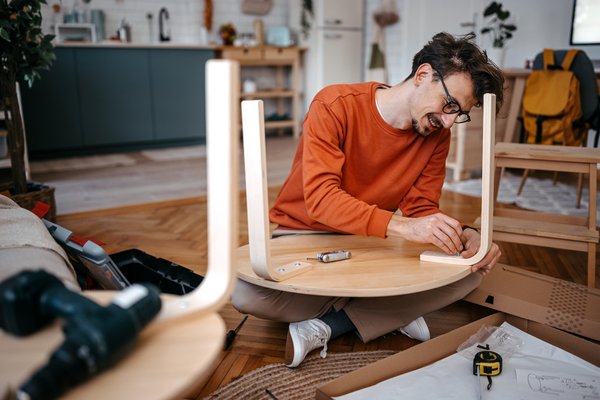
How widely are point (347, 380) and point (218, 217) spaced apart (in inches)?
26.0

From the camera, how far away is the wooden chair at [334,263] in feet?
3.38

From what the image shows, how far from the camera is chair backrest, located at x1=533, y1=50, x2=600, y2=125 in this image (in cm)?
316

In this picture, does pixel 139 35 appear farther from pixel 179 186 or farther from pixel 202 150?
pixel 179 186

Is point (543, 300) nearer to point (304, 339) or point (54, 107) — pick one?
point (304, 339)

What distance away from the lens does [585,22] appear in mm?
4039

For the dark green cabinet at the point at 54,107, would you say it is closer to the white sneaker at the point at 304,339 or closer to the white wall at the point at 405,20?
the white wall at the point at 405,20

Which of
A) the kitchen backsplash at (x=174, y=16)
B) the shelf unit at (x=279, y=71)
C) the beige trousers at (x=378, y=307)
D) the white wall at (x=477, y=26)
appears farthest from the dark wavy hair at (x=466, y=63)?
the kitchen backsplash at (x=174, y=16)

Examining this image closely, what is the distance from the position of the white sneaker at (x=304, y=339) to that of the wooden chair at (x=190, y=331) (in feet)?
2.70

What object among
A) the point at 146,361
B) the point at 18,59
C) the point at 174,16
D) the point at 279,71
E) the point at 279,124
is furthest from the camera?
the point at 279,71

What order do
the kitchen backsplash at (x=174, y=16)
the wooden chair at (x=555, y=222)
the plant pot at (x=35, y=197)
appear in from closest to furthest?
the wooden chair at (x=555, y=222) < the plant pot at (x=35, y=197) < the kitchen backsplash at (x=174, y=16)

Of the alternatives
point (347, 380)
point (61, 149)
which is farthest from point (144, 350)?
point (61, 149)

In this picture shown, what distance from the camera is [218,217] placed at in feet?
1.94

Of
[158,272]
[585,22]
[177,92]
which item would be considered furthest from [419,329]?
[177,92]

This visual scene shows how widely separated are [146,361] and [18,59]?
221 centimetres
